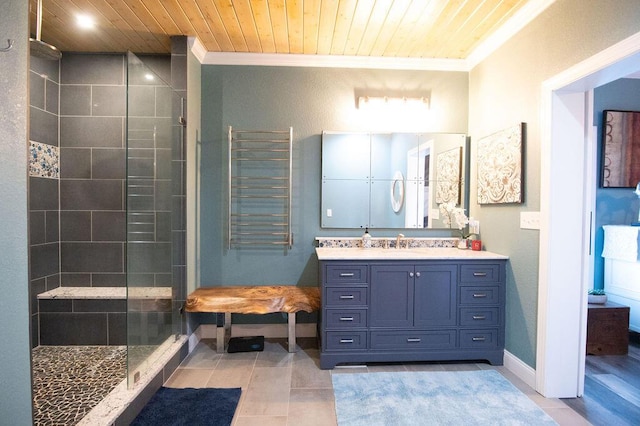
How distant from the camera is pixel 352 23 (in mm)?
2348

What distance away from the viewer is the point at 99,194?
108 inches

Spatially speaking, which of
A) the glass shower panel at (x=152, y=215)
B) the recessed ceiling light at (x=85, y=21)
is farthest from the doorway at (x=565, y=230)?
the recessed ceiling light at (x=85, y=21)

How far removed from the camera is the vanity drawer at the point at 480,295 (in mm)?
2395

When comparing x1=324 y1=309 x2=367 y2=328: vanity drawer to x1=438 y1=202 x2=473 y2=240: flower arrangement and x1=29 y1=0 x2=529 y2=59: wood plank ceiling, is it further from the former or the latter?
x1=29 y1=0 x2=529 y2=59: wood plank ceiling

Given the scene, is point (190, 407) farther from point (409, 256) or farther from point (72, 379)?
point (409, 256)

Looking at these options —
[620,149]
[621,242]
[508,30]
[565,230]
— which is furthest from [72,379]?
[620,149]

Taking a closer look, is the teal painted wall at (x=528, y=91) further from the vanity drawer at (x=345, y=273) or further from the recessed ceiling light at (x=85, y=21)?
the recessed ceiling light at (x=85, y=21)

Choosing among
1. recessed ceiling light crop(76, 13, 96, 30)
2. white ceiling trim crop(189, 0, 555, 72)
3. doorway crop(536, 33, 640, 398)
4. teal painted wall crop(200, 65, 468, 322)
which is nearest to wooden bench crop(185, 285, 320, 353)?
teal painted wall crop(200, 65, 468, 322)

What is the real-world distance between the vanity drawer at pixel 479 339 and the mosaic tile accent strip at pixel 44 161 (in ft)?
11.6

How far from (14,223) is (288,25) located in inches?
82.5

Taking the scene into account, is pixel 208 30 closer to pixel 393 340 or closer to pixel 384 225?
pixel 384 225

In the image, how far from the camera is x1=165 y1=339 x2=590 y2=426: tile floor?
1837 millimetres

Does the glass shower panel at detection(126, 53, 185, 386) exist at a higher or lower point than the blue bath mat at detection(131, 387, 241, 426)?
higher

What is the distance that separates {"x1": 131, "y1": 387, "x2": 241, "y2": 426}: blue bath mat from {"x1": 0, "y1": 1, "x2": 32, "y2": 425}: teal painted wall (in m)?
0.70
